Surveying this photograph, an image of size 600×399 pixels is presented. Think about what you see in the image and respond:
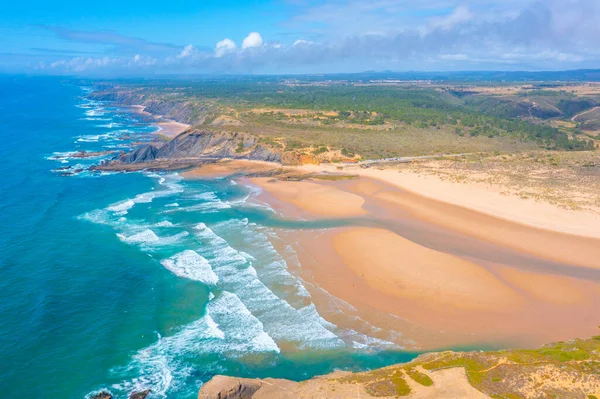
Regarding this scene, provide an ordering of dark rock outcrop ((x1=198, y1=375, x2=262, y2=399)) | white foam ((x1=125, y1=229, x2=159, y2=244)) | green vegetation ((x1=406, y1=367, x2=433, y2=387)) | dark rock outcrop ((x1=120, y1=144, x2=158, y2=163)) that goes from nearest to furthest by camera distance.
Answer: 1. dark rock outcrop ((x1=198, y1=375, x2=262, y2=399))
2. green vegetation ((x1=406, y1=367, x2=433, y2=387))
3. white foam ((x1=125, y1=229, x2=159, y2=244))
4. dark rock outcrop ((x1=120, y1=144, x2=158, y2=163))

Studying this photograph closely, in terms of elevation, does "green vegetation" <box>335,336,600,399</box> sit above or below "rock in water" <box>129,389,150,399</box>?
above

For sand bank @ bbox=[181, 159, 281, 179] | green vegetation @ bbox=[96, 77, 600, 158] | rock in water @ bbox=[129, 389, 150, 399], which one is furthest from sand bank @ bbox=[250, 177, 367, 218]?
rock in water @ bbox=[129, 389, 150, 399]

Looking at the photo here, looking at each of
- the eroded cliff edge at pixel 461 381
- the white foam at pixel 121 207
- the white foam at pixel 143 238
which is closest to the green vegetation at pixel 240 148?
the white foam at pixel 121 207

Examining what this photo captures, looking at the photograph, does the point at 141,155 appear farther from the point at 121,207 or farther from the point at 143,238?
the point at 143,238

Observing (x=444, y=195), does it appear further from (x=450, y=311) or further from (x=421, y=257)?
(x=450, y=311)

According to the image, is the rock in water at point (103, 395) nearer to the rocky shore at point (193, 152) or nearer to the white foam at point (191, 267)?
the white foam at point (191, 267)

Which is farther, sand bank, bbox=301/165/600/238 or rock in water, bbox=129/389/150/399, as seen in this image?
sand bank, bbox=301/165/600/238

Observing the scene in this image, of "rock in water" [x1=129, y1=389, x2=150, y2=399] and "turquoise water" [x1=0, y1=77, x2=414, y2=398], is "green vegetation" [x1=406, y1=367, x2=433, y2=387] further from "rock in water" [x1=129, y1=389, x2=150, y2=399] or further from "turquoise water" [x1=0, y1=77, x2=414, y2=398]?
"rock in water" [x1=129, y1=389, x2=150, y2=399]

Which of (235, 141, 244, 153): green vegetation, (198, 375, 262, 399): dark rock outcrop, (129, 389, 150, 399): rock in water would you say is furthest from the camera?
(235, 141, 244, 153): green vegetation
